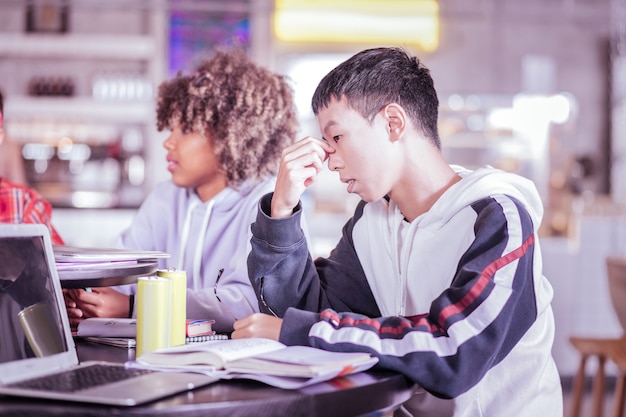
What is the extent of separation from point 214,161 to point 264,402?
1.41 meters

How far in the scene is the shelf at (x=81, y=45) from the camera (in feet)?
21.7

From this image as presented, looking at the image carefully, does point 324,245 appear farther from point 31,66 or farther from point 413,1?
point 31,66

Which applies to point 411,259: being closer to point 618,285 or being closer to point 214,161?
point 214,161

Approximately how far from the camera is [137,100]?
661 centimetres

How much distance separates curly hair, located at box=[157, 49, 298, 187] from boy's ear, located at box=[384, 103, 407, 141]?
0.77 metres

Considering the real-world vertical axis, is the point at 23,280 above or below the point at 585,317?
above

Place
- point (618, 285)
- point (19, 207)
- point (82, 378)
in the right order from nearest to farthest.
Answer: point (82, 378)
point (19, 207)
point (618, 285)

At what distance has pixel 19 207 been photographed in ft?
7.97

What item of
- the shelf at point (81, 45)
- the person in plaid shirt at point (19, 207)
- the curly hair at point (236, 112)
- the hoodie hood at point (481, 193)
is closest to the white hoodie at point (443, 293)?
the hoodie hood at point (481, 193)

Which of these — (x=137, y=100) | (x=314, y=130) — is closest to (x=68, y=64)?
(x=137, y=100)

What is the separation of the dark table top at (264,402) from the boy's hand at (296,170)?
48cm

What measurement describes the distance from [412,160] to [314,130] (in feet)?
17.7

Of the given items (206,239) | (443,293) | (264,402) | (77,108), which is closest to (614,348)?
(206,239)

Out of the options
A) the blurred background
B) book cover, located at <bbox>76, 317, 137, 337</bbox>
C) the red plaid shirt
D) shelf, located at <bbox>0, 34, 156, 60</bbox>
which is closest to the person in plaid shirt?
the red plaid shirt
